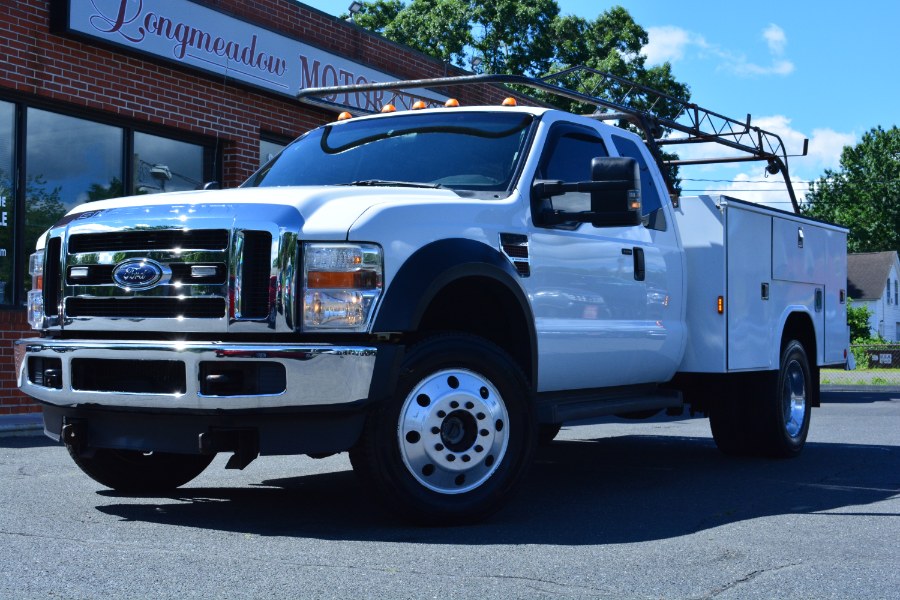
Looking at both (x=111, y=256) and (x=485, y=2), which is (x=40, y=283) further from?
(x=485, y=2)

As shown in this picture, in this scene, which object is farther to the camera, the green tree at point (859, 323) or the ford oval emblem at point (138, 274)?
the green tree at point (859, 323)

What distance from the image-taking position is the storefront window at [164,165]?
14.5m

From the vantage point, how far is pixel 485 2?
147 ft

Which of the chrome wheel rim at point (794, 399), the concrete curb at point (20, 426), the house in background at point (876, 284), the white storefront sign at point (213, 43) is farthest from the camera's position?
the house in background at point (876, 284)

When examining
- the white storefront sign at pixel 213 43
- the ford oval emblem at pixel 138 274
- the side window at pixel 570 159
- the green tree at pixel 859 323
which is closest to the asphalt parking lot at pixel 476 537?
the ford oval emblem at pixel 138 274

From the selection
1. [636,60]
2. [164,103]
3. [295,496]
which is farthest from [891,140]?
[295,496]

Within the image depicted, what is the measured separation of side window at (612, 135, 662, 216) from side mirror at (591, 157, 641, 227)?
1.45 metres

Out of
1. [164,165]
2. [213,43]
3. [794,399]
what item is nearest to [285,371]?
[794,399]

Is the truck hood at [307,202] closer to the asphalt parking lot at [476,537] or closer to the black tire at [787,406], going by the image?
the asphalt parking lot at [476,537]

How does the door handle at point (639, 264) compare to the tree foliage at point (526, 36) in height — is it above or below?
below

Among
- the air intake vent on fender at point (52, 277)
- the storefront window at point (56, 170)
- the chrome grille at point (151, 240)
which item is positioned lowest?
the air intake vent on fender at point (52, 277)

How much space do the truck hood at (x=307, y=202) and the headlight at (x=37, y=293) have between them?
334 millimetres

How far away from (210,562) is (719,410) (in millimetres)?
5432

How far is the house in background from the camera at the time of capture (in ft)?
231
